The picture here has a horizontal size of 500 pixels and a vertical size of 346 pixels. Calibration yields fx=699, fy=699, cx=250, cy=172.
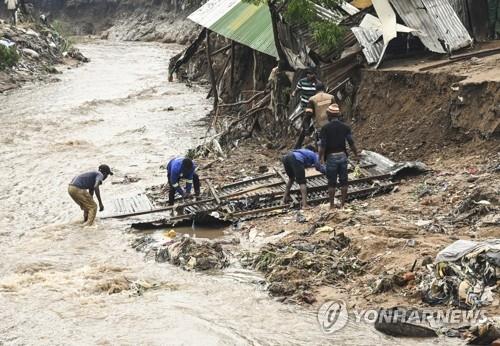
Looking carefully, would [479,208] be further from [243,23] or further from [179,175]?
[243,23]

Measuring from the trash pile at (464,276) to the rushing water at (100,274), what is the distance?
690mm

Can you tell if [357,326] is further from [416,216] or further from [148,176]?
[148,176]

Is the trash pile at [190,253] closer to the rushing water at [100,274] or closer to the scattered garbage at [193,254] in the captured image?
the scattered garbage at [193,254]

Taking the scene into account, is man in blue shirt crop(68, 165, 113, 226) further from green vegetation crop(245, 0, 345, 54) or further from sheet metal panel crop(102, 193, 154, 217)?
green vegetation crop(245, 0, 345, 54)

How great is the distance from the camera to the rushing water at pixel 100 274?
6.62 meters

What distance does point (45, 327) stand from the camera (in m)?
7.00

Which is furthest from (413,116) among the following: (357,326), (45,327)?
(45,327)

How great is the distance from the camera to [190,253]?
27.9 feet

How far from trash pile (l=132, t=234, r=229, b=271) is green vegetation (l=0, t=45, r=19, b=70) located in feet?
71.6

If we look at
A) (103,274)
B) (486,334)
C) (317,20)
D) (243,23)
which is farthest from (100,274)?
(243,23)

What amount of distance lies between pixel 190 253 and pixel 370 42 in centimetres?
665

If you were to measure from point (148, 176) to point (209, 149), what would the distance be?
145 centimetres

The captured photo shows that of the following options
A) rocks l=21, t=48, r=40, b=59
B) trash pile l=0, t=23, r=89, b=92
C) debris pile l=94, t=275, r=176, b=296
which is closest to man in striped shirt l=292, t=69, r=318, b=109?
debris pile l=94, t=275, r=176, b=296

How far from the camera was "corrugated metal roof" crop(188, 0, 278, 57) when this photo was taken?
1559 centimetres
